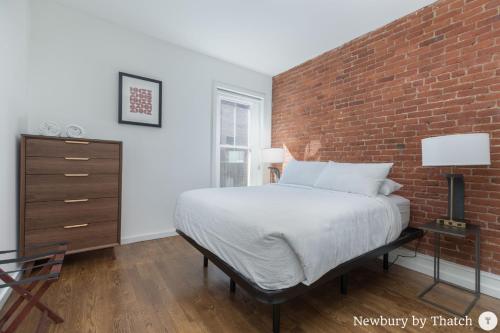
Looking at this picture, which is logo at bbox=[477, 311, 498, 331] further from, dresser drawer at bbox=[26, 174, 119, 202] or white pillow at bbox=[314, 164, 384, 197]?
dresser drawer at bbox=[26, 174, 119, 202]

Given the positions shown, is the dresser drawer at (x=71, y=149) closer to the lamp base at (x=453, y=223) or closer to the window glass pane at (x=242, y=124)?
the window glass pane at (x=242, y=124)

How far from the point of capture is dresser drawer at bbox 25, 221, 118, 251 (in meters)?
2.05

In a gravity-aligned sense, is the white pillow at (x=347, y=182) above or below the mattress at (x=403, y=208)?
above

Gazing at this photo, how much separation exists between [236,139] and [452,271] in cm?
327

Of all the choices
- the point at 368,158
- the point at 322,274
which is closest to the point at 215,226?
the point at 322,274

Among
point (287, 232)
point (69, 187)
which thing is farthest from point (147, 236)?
point (287, 232)

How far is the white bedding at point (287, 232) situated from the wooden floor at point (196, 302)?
1.36 feet

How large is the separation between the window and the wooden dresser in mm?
1642

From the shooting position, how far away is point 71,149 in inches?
86.6

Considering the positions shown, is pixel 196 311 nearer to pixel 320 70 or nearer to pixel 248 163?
pixel 248 163

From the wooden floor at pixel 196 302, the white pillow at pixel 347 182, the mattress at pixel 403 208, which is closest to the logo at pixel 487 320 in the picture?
the wooden floor at pixel 196 302

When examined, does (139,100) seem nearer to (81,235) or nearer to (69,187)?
(69,187)

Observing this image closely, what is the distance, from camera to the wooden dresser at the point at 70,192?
2012 mm

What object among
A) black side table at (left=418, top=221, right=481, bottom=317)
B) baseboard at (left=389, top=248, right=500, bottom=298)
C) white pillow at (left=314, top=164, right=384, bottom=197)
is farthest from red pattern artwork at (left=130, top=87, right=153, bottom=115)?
baseboard at (left=389, top=248, right=500, bottom=298)
